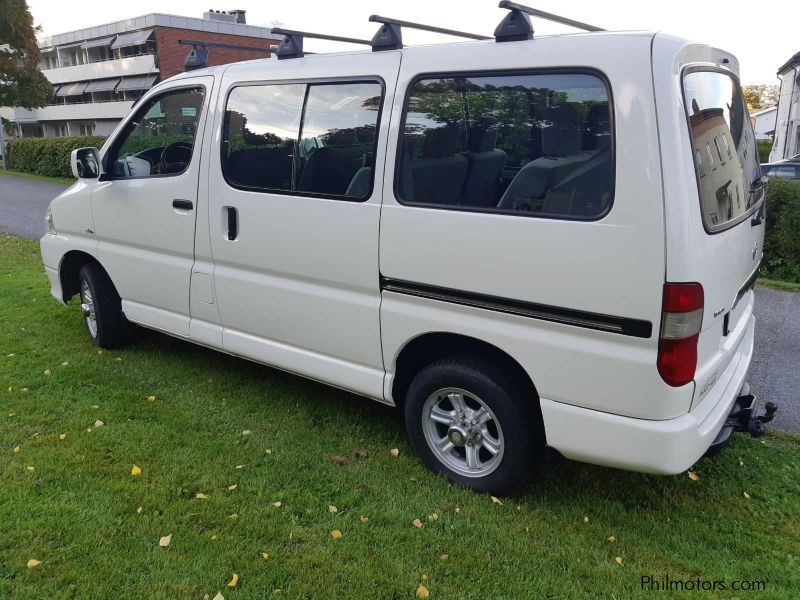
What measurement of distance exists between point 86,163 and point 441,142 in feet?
10.2

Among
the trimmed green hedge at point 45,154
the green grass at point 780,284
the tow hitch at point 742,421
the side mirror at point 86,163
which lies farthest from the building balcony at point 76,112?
the tow hitch at point 742,421

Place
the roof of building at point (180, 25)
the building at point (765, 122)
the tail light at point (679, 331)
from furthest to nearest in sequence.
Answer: the roof of building at point (180, 25)
the building at point (765, 122)
the tail light at point (679, 331)

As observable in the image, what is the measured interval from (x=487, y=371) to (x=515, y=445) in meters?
0.37

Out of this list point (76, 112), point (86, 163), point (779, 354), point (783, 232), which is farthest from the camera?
point (76, 112)

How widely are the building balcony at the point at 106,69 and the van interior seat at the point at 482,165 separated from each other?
47.3m

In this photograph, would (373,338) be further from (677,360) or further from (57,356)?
(57,356)

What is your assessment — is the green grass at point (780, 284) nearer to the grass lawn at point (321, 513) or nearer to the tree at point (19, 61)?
the grass lawn at point (321, 513)

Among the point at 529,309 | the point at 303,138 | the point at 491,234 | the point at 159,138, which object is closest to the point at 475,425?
the point at 529,309

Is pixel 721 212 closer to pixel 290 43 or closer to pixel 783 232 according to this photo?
pixel 290 43

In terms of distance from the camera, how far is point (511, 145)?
3.19m

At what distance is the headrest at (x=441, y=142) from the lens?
10.9ft

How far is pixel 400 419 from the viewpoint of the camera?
442cm

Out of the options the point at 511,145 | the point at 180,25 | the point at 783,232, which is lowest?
the point at 783,232

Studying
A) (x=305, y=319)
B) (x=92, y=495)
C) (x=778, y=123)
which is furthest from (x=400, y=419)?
(x=778, y=123)
